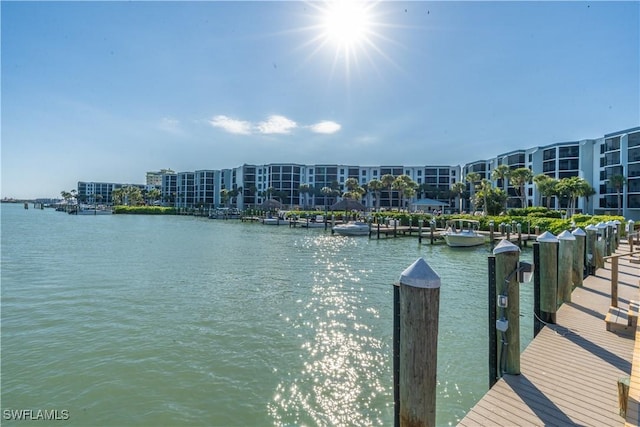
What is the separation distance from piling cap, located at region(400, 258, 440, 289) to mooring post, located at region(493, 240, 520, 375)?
2.28 meters

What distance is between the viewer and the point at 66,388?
6.81 m

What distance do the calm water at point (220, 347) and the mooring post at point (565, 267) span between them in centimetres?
141

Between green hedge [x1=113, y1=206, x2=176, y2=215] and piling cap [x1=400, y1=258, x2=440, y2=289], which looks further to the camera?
green hedge [x1=113, y1=206, x2=176, y2=215]

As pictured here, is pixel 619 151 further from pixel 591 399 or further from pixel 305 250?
pixel 591 399

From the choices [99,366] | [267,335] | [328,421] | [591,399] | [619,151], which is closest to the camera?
[591,399]

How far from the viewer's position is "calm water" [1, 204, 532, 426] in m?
6.17

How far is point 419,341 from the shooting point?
3.52 meters

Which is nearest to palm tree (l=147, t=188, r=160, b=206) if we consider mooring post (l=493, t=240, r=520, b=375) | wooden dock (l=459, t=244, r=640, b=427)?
wooden dock (l=459, t=244, r=640, b=427)

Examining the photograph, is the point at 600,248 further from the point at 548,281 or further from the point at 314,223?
the point at 314,223

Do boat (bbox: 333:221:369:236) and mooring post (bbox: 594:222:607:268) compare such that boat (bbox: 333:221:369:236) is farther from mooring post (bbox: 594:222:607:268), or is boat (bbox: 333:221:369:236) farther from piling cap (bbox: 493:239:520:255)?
piling cap (bbox: 493:239:520:255)

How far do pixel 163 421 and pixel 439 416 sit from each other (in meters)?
4.51

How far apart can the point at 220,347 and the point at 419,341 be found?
250 inches

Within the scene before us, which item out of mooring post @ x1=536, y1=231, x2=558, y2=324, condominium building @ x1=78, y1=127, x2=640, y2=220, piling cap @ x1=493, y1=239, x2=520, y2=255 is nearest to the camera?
piling cap @ x1=493, y1=239, x2=520, y2=255

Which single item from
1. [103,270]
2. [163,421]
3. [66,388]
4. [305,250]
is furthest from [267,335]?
[305,250]
